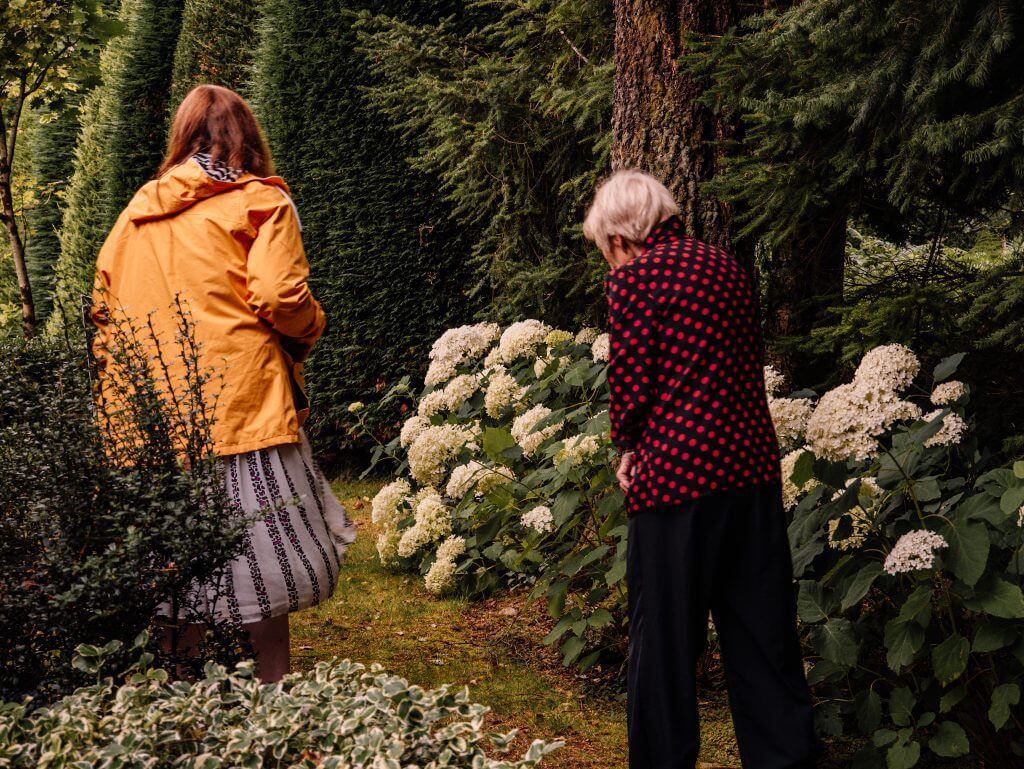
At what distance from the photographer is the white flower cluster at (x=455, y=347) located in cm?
534

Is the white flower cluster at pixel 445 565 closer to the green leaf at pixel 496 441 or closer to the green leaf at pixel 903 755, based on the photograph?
the green leaf at pixel 496 441

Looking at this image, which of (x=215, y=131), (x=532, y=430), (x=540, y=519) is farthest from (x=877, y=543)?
(x=215, y=131)

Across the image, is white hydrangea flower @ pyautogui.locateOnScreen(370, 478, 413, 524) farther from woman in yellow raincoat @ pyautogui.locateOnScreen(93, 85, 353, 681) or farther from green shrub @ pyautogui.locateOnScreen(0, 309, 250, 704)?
green shrub @ pyautogui.locateOnScreen(0, 309, 250, 704)

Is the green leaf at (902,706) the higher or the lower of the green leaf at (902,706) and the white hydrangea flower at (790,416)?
the lower

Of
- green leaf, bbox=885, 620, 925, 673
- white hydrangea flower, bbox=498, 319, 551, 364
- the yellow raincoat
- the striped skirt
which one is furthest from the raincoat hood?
green leaf, bbox=885, 620, 925, 673

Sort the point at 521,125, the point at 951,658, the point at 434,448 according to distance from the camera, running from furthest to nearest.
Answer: the point at 521,125 → the point at 434,448 → the point at 951,658

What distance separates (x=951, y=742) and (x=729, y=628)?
0.82m

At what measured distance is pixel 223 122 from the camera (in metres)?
3.17

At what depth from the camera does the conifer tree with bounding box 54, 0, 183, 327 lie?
12219 millimetres

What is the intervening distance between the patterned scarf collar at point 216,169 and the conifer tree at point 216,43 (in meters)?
7.01

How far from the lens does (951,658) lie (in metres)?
2.66

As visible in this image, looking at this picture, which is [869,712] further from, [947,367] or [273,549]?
[273,549]

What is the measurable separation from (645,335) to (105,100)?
1257 cm

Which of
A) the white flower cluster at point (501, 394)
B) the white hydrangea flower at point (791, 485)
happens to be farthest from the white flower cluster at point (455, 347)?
the white hydrangea flower at point (791, 485)
